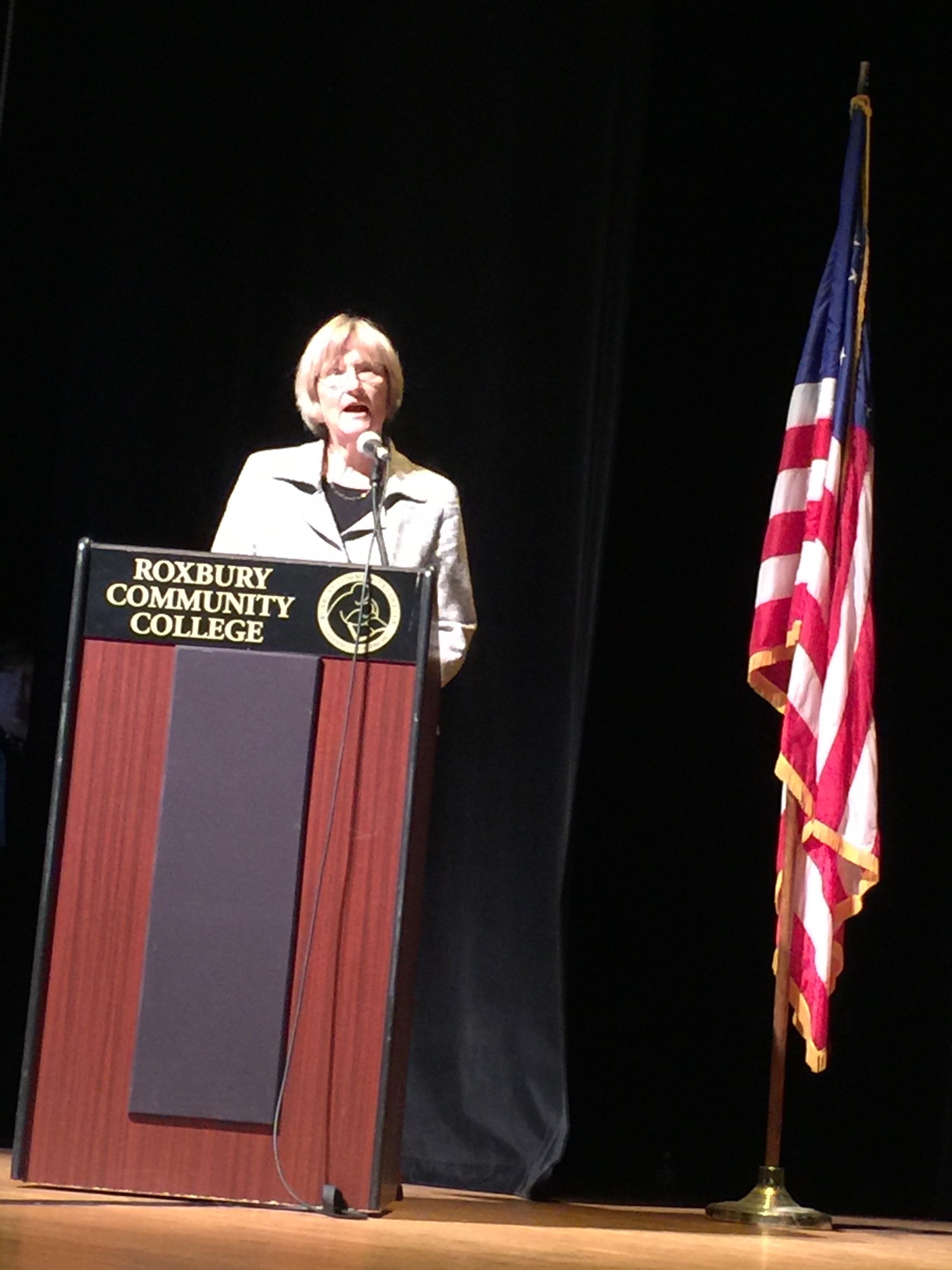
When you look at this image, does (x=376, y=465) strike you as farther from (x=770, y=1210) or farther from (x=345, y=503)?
(x=770, y=1210)

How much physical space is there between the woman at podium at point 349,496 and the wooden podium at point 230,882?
49 cm

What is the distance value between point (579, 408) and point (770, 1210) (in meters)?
1.88

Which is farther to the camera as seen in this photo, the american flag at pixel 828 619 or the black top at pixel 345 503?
the american flag at pixel 828 619

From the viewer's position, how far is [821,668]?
3.98 metres

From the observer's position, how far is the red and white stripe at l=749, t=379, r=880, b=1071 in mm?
3926

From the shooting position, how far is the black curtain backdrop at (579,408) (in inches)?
172

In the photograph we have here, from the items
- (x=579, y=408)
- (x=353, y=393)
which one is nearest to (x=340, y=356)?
(x=353, y=393)

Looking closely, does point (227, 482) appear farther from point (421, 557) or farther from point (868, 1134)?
point (868, 1134)

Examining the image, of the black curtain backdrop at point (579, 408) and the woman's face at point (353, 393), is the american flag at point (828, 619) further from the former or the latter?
the woman's face at point (353, 393)

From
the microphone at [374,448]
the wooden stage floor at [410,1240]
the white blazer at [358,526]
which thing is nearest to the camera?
the wooden stage floor at [410,1240]

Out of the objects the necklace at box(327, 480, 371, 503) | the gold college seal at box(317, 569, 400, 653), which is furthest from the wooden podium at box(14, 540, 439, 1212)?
the necklace at box(327, 480, 371, 503)

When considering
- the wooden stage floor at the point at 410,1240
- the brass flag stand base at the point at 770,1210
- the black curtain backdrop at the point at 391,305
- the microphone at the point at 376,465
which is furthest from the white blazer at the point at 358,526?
the brass flag stand base at the point at 770,1210

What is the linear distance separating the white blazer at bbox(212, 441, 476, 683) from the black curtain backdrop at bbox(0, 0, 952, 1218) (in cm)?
75

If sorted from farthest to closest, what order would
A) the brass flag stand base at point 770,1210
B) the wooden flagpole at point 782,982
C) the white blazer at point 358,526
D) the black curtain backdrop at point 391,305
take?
the black curtain backdrop at point 391,305, the wooden flagpole at point 782,982, the brass flag stand base at point 770,1210, the white blazer at point 358,526
